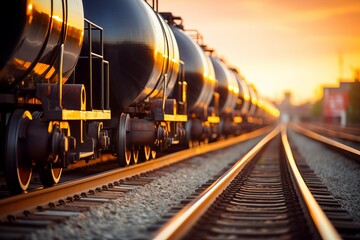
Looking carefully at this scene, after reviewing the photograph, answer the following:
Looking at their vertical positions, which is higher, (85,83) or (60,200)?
(85,83)

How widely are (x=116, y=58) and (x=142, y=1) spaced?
153 cm

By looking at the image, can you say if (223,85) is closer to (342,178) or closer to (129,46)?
(342,178)

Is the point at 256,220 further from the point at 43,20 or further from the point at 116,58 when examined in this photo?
the point at 116,58

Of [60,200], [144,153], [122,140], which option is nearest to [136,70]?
[122,140]

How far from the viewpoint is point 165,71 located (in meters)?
12.5

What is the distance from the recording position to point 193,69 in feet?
55.2

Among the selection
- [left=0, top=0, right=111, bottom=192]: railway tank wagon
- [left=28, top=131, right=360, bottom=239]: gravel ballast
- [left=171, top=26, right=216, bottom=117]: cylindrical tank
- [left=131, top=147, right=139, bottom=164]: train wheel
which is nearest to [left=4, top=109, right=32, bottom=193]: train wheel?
[left=0, top=0, right=111, bottom=192]: railway tank wagon

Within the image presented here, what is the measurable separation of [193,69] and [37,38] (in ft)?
34.2

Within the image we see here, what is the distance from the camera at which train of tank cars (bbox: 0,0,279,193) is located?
6684 mm

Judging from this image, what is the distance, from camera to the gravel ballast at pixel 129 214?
18.6ft

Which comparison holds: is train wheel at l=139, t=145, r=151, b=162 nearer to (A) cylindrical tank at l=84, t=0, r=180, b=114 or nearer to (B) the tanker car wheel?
(A) cylindrical tank at l=84, t=0, r=180, b=114

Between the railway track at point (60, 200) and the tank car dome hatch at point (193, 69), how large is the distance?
616cm

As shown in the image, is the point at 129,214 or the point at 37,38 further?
the point at 129,214

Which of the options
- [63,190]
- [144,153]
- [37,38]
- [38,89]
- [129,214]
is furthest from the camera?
[144,153]
